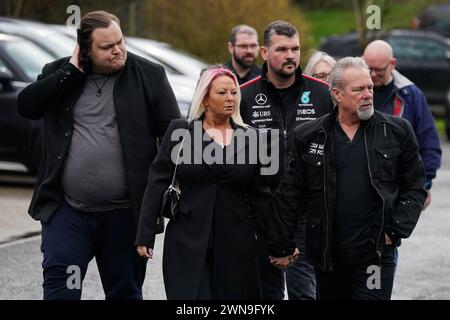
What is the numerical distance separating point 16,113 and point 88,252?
22.3 feet

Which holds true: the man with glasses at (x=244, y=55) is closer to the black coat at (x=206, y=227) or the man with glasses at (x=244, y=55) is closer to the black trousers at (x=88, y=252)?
the black trousers at (x=88, y=252)

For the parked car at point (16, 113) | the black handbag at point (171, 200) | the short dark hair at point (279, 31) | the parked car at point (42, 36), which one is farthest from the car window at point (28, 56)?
the black handbag at point (171, 200)

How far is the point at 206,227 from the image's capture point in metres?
6.12

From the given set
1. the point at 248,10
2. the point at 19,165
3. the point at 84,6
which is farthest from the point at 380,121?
the point at 248,10

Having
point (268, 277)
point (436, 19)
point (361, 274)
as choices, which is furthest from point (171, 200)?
point (436, 19)

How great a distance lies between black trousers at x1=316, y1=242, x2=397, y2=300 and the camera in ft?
20.3

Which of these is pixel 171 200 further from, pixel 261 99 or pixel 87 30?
pixel 261 99

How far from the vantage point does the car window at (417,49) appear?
82.9ft

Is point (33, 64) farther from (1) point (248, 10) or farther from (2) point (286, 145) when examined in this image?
(1) point (248, 10)

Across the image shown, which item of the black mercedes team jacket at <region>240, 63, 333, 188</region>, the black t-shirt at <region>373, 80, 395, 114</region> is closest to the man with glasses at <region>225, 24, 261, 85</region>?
the black t-shirt at <region>373, 80, 395, 114</region>

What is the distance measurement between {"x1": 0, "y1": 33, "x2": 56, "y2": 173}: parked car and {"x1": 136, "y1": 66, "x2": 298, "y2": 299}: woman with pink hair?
708 cm

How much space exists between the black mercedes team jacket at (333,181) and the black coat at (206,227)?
26 cm
